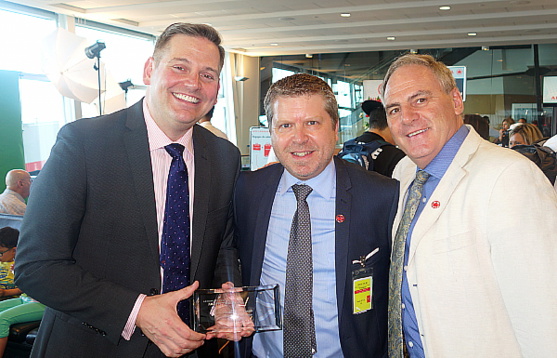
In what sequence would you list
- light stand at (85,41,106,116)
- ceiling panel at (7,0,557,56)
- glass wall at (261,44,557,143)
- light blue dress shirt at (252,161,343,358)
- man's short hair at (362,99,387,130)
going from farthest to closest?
glass wall at (261,44,557,143), ceiling panel at (7,0,557,56), light stand at (85,41,106,116), man's short hair at (362,99,387,130), light blue dress shirt at (252,161,343,358)

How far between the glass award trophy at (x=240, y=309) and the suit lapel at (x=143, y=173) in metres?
0.24

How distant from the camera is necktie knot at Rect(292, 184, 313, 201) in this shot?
193 cm

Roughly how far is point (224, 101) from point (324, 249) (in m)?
14.9

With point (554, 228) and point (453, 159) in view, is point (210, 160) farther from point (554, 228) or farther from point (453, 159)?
point (554, 228)

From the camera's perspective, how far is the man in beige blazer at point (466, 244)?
151cm

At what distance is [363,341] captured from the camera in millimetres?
1849

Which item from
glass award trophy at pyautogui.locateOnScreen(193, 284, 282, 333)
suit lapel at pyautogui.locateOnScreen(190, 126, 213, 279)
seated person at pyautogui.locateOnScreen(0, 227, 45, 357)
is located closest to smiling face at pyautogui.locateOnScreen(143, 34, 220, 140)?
suit lapel at pyautogui.locateOnScreen(190, 126, 213, 279)

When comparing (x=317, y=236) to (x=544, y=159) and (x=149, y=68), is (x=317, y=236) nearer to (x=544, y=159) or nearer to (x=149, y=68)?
(x=149, y=68)

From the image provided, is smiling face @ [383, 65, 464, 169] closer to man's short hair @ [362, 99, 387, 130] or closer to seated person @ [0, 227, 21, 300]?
man's short hair @ [362, 99, 387, 130]

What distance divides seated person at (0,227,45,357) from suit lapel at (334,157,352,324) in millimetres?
2714

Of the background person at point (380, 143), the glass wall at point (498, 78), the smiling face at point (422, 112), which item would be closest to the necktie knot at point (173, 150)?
the smiling face at point (422, 112)

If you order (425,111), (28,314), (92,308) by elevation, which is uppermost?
(425,111)

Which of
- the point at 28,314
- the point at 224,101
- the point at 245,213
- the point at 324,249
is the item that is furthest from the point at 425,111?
the point at 224,101

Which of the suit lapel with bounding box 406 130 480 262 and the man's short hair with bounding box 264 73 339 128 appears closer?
the suit lapel with bounding box 406 130 480 262
